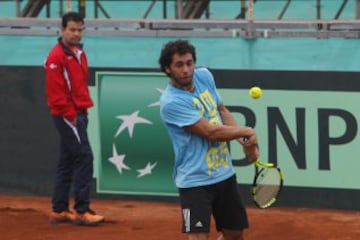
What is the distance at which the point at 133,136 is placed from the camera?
414 inches

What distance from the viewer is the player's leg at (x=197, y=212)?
6980 mm

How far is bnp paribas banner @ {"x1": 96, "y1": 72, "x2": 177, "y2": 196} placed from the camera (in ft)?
34.3

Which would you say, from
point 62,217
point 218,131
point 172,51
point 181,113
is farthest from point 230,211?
point 62,217

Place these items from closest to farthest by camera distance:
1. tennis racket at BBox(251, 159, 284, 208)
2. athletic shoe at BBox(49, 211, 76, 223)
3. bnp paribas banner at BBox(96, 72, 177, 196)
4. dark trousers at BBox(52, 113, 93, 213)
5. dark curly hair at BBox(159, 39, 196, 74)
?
1. dark curly hair at BBox(159, 39, 196, 74)
2. tennis racket at BBox(251, 159, 284, 208)
3. dark trousers at BBox(52, 113, 93, 213)
4. athletic shoe at BBox(49, 211, 76, 223)
5. bnp paribas banner at BBox(96, 72, 177, 196)

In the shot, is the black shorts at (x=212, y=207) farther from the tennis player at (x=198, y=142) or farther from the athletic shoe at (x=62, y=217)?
the athletic shoe at (x=62, y=217)

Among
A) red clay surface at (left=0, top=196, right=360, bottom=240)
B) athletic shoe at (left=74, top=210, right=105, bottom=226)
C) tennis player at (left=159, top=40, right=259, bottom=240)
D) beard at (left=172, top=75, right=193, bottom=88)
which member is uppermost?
beard at (left=172, top=75, right=193, bottom=88)

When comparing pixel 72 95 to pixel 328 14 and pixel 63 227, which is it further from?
pixel 328 14

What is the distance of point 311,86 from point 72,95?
220cm

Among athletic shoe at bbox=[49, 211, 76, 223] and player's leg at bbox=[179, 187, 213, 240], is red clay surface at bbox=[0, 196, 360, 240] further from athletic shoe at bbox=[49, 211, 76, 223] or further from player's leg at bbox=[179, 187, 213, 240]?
player's leg at bbox=[179, 187, 213, 240]

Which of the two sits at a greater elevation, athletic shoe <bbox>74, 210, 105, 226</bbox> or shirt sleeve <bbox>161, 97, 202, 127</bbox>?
shirt sleeve <bbox>161, 97, 202, 127</bbox>

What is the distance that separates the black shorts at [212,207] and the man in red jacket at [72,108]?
7.86 ft

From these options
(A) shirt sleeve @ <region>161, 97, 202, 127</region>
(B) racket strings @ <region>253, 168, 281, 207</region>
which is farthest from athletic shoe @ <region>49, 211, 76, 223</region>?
(A) shirt sleeve @ <region>161, 97, 202, 127</region>

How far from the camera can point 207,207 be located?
7.03 m

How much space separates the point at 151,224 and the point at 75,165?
2.83 feet
